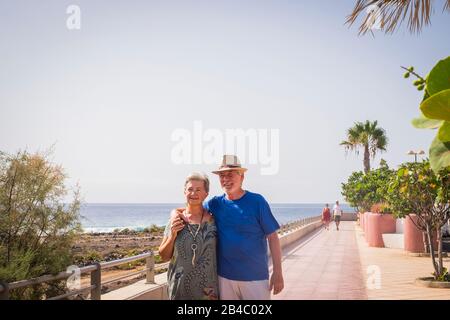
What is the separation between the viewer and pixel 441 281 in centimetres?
877

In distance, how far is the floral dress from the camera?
3033mm

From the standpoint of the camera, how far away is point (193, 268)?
304 centimetres

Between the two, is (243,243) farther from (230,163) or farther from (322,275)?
(322,275)

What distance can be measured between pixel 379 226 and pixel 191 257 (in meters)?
16.3

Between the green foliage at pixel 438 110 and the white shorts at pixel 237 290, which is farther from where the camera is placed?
the white shorts at pixel 237 290

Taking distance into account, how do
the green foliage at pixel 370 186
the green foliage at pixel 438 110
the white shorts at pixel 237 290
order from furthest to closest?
the green foliage at pixel 370 186, the white shorts at pixel 237 290, the green foliage at pixel 438 110

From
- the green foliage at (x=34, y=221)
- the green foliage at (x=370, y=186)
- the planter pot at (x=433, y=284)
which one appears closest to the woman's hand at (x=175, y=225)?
the green foliage at (x=34, y=221)

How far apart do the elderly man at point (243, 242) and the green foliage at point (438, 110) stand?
6.71ft

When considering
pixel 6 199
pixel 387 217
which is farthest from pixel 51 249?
pixel 387 217

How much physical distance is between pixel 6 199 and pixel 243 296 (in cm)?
399

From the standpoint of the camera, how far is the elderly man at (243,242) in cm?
320

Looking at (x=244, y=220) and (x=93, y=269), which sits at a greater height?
(x=244, y=220)

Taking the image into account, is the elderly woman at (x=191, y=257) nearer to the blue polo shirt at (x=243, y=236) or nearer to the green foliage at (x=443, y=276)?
the blue polo shirt at (x=243, y=236)
